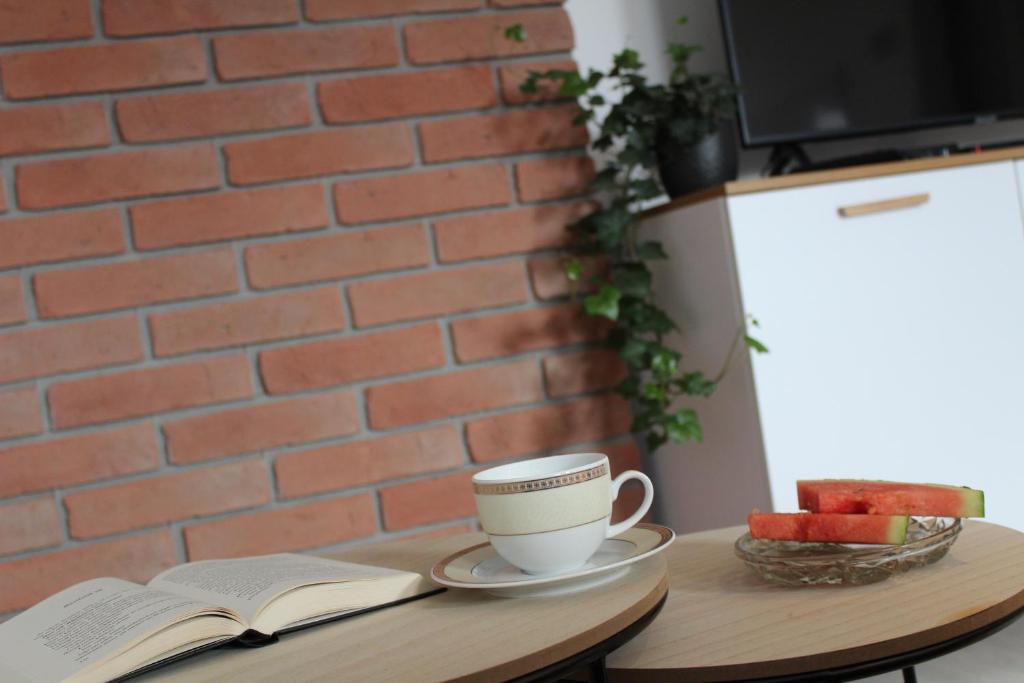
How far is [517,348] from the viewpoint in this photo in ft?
6.09

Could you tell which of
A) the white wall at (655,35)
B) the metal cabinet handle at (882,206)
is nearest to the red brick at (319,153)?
the white wall at (655,35)

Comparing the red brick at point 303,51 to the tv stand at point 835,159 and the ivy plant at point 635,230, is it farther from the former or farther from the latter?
the tv stand at point 835,159

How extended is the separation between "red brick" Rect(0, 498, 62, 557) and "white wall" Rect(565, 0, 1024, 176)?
124 cm

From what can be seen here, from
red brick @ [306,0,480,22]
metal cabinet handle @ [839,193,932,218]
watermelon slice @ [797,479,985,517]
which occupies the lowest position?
watermelon slice @ [797,479,985,517]

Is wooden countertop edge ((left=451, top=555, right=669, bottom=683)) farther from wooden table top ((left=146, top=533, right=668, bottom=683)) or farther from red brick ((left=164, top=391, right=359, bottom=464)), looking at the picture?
red brick ((left=164, top=391, right=359, bottom=464))

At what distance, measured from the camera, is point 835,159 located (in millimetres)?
1922

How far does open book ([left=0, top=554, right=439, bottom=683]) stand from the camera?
0.70 metres

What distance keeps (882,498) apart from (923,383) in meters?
1.09

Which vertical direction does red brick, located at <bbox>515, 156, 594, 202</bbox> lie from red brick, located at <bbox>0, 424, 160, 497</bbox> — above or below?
above

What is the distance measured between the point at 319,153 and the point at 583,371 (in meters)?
0.61

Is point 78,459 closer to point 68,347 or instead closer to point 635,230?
point 68,347

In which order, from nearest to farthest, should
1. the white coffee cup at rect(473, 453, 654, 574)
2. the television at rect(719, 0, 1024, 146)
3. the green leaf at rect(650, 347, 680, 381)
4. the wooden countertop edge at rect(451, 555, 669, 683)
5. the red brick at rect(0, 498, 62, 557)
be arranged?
the wooden countertop edge at rect(451, 555, 669, 683), the white coffee cup at rect(473, 453, 654, 574), the red brick at rect(0, 498, 62, 557), the green leaf at rect(650, 347, 680, 381), the television at rect(719, 0, 1024, 146)

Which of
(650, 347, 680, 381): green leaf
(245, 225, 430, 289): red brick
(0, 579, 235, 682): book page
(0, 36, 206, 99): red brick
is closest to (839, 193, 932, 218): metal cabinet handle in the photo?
(650, 347, 680, 381): green leaf

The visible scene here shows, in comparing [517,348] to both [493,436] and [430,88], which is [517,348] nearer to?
[493,436]
